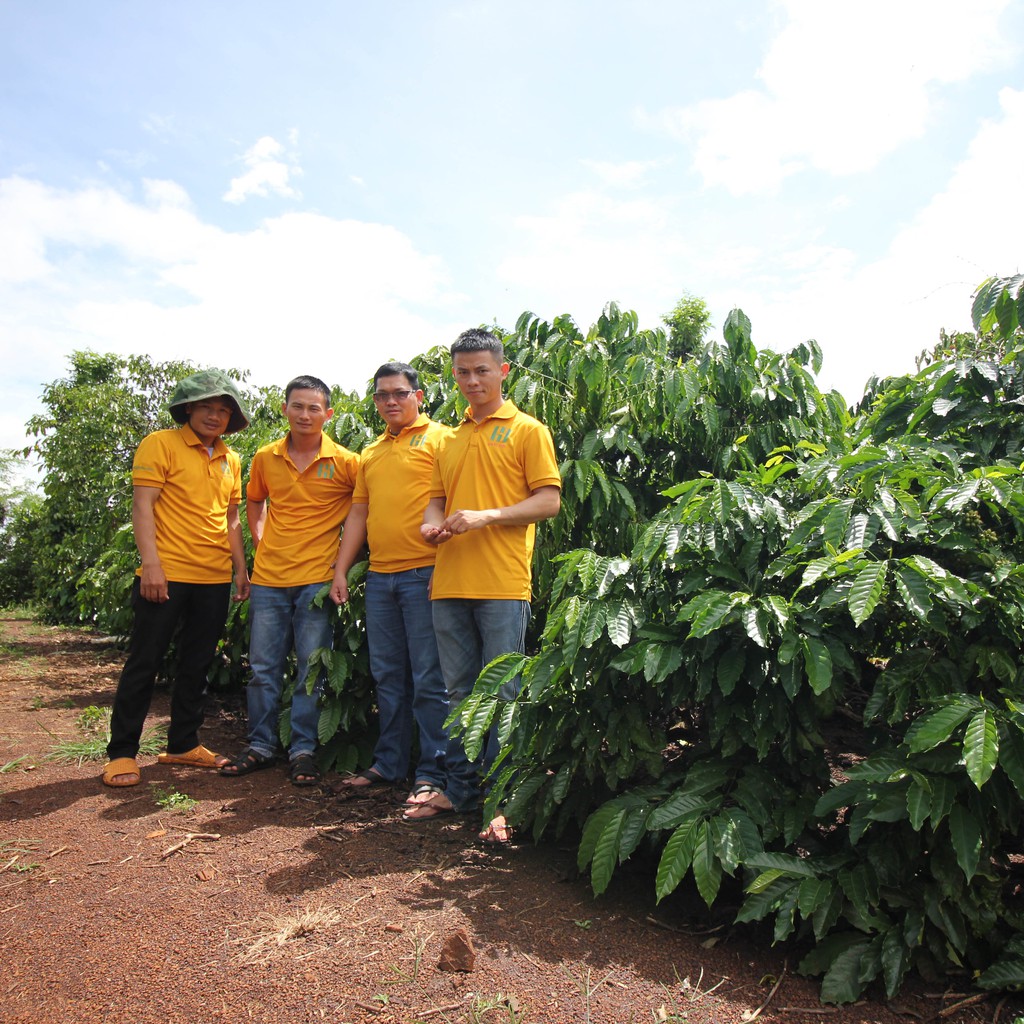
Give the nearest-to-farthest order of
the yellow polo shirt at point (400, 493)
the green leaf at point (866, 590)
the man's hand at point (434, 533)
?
the green leaf at point (866, 590)
the man's hand at point (434, 533)
the yellow polo shirt at point (400, 493)

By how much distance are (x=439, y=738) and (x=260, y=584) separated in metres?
1.10

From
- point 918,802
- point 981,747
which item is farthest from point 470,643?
point 981,747

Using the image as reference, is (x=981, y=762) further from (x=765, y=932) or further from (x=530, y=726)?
(x=530, y=726)

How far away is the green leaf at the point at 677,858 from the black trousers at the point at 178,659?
92.0 inches

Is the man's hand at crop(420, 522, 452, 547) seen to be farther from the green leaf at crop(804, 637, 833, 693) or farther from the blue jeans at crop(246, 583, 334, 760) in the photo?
the green leaf at crop(804, 637, 833, 693)

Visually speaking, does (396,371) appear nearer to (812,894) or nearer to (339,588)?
(339,588)

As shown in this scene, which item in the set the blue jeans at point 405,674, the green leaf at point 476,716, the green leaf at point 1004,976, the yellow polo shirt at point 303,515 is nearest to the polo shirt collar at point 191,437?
the yellow polo shirt at point 303,515

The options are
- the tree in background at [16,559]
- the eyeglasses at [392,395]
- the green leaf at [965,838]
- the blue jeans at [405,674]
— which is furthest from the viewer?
the tree in background at [16,559]

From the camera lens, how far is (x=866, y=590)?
1.98m

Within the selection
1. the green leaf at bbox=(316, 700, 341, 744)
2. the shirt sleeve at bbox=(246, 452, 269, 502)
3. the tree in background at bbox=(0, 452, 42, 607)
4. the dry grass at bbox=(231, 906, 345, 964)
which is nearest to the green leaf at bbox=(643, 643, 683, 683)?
the dry grass at bbox=(231, 906, 345, 964)

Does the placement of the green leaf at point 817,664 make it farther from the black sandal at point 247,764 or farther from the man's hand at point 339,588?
the black sandal at point 247,764

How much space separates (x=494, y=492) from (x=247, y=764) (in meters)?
1.71

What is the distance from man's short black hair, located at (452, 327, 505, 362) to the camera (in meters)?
3.10

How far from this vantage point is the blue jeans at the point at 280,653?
3.61m
